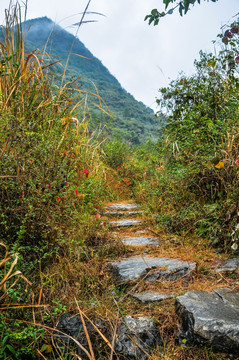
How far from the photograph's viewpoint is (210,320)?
153 cm

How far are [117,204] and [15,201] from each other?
241 centimetres

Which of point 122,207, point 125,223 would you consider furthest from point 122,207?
point 125,223

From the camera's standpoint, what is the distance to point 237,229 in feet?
7.13

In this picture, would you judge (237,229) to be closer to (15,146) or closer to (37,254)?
(37,254)

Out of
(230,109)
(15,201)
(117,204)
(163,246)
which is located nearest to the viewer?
(15,201)

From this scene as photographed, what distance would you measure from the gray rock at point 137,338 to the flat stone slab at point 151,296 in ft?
0.64

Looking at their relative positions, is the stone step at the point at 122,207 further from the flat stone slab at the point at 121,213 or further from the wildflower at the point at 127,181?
the wildflower at the point at 127,181

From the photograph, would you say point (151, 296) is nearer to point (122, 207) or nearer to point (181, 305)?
point (181, 305)

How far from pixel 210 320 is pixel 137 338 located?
417 millimetres

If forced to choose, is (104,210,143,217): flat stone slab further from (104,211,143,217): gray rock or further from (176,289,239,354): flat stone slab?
(176,289,239,354): flat stone slab

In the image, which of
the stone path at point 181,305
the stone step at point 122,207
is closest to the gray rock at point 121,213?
the stone step at point 122,207

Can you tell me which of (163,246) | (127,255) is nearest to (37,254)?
(127,255)

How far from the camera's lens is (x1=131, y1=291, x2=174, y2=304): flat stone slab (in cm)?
187

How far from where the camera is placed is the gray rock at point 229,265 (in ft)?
7.17
